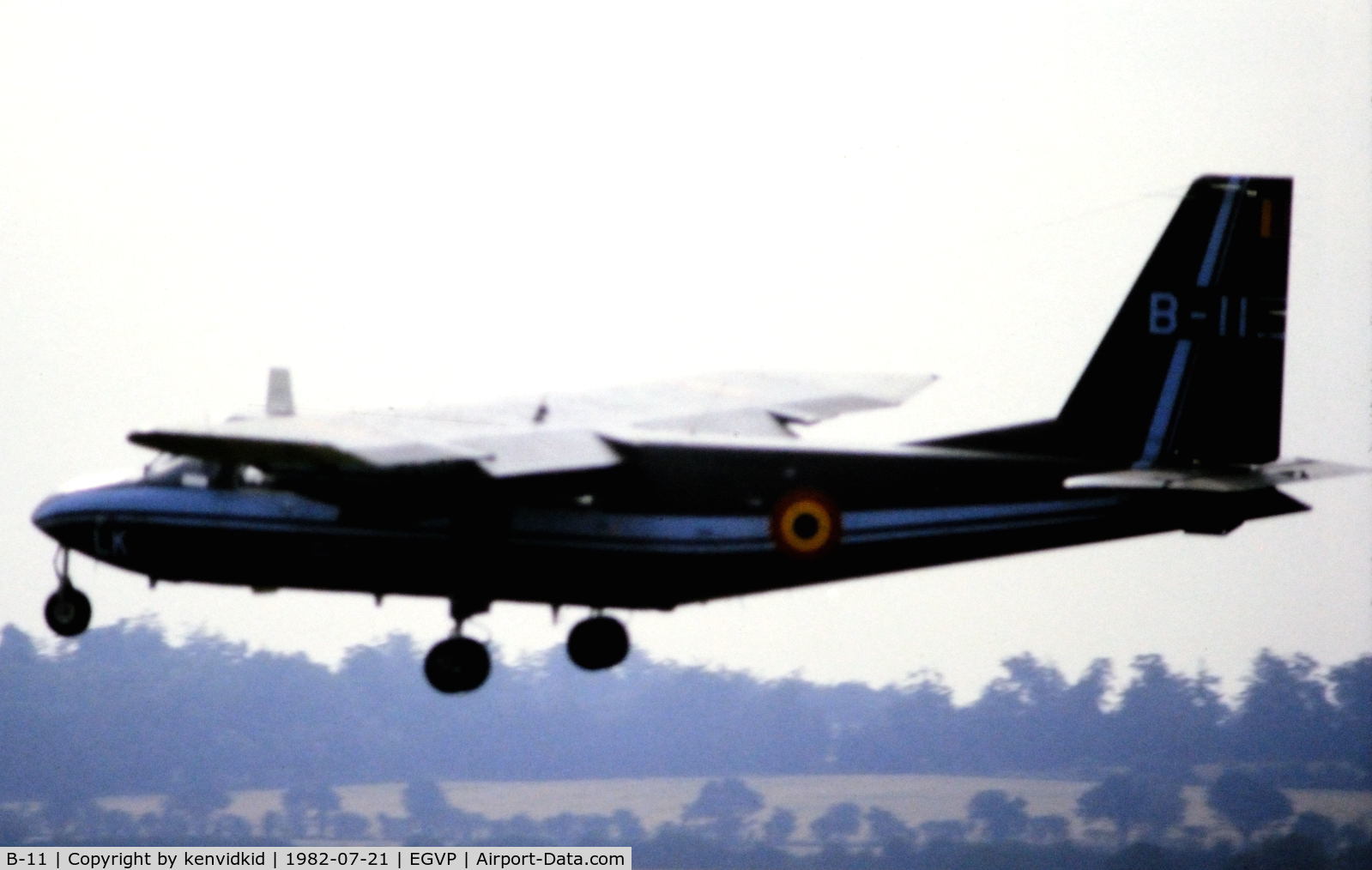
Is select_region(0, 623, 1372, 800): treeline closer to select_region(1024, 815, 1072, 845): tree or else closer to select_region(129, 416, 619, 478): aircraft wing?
select_region(1024, 815, 1072, 845): tree

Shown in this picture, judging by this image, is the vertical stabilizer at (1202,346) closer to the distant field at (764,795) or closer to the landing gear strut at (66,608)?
the landing gear strut at (66,608)

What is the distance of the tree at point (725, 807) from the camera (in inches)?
3034

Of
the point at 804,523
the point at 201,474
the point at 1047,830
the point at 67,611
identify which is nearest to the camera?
the point at 804,523

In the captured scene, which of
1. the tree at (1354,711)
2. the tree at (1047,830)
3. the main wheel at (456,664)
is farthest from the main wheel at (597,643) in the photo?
the tree at (1047,830)

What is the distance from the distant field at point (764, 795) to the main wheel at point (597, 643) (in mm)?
32504

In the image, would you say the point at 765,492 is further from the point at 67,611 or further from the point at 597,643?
the point at 67,611

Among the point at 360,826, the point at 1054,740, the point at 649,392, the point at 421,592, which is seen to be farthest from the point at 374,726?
the point at 421,592

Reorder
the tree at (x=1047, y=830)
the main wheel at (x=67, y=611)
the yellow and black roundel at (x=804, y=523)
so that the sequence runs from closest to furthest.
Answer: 1. the yellow and black roundel at (x=804, y=523)
2. the main wheel at (x=67, y=611)
3. the tree at (x=1047, y=830)

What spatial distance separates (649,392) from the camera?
4828cm

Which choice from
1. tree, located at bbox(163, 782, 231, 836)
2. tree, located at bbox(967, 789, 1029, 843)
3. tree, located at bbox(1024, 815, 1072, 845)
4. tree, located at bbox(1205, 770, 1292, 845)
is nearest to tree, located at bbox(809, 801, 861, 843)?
tree, located at bbox(967, 789, 1029, 843)

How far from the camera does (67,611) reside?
44969 millimetres

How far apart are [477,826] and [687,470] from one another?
127 feet

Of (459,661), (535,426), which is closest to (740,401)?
(535,426)

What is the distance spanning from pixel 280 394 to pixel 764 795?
38551 mm
